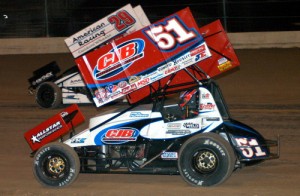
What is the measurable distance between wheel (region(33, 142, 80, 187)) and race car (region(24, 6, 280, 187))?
0.01m

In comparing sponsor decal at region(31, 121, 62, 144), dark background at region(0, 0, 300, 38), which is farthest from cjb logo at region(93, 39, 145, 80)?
dark background at region(0, 0, 300, 38)

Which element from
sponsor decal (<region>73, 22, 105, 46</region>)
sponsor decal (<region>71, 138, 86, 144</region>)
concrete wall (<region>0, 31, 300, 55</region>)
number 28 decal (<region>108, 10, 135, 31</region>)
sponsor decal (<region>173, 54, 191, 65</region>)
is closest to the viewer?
sponsor decal (<region>173, 54, 191, 65</region>)

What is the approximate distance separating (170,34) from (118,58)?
0.67m

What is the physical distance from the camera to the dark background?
23.2m

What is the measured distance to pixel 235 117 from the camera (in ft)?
43.9

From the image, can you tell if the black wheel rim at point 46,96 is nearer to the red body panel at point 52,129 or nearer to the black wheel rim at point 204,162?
the red body panel at point 52,129

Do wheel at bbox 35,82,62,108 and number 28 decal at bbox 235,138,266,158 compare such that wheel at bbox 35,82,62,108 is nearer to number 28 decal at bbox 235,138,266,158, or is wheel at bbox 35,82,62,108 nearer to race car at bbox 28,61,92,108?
race car at bbox 28,61,92,108

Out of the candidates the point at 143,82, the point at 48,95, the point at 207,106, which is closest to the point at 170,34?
the point at 143,82

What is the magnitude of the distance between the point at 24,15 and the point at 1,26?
925 mm

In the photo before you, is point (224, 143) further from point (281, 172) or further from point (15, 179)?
point (15, 179)

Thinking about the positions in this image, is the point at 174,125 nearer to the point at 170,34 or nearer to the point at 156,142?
the point at 156,142

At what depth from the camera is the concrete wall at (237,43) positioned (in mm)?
21688

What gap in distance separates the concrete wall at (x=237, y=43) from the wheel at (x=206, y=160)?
1403cm

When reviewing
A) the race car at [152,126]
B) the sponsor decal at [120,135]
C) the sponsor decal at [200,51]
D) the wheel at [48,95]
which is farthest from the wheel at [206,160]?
the wheel at [48,95]
